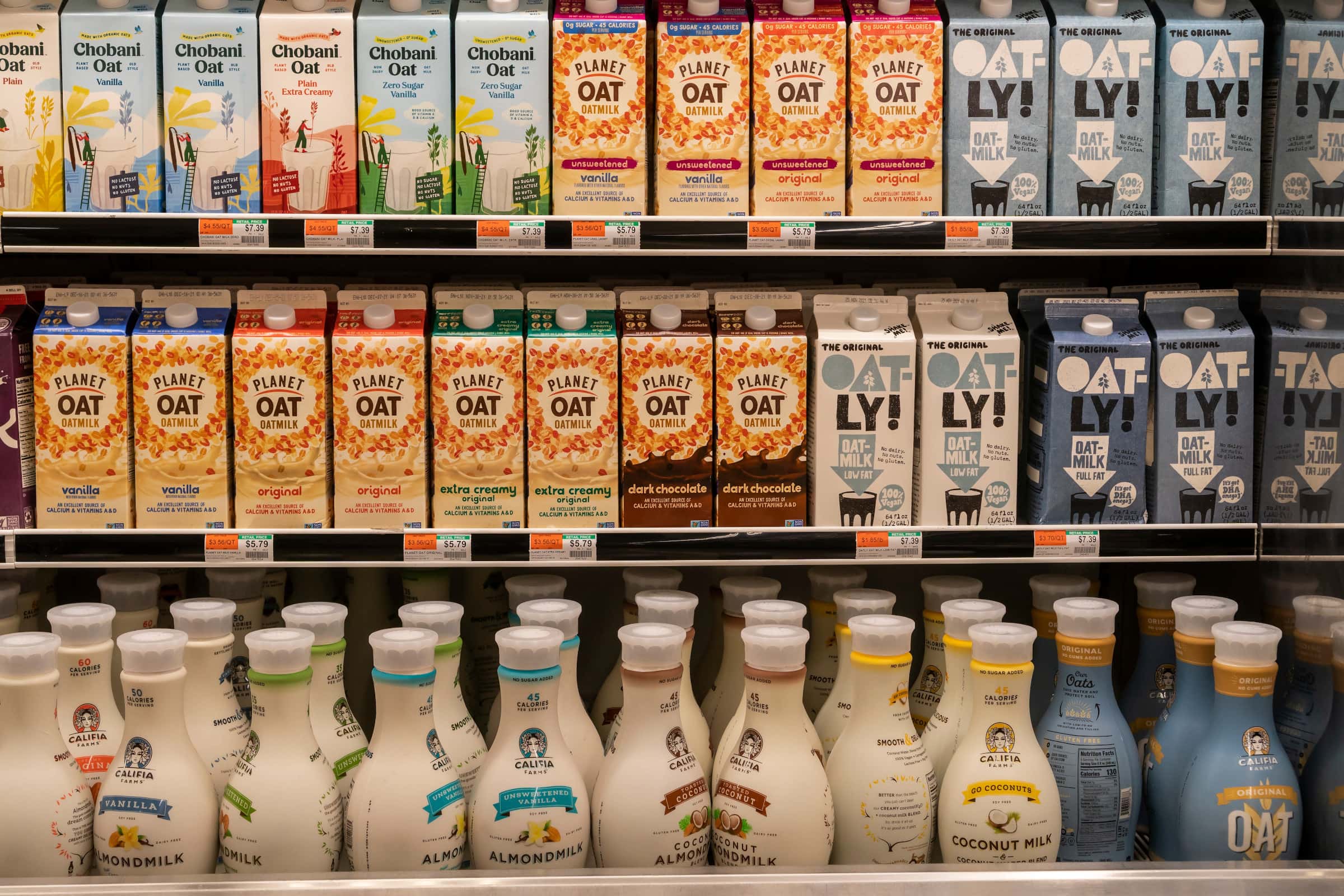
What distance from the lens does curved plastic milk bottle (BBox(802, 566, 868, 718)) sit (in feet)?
6.68

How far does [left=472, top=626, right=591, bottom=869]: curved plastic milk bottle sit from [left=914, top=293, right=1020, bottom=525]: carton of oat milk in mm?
697

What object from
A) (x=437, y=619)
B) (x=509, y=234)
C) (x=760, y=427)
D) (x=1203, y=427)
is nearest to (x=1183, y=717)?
(x=1203, y=427)

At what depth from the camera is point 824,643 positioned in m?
2.05

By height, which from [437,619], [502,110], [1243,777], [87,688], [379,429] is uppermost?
[502,110]

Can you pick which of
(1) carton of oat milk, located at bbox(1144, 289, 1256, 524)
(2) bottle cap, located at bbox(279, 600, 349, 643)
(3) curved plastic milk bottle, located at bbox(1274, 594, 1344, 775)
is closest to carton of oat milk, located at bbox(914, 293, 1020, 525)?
(1) carton of oat milk, located at bbox(1144, 289, 1256, 524)

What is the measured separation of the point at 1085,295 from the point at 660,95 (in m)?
0.81


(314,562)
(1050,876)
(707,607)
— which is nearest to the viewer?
(1050,876)

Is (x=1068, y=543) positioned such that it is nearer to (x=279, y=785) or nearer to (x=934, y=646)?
(x=934, y=646)

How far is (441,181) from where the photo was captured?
6.32 feet

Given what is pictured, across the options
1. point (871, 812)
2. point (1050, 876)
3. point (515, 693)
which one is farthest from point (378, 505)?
point (1050, 876)

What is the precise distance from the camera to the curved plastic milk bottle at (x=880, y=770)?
172cm

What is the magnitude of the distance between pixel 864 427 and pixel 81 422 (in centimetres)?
127

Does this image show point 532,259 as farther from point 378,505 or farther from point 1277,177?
point 1277,177

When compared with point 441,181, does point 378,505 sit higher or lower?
lower
